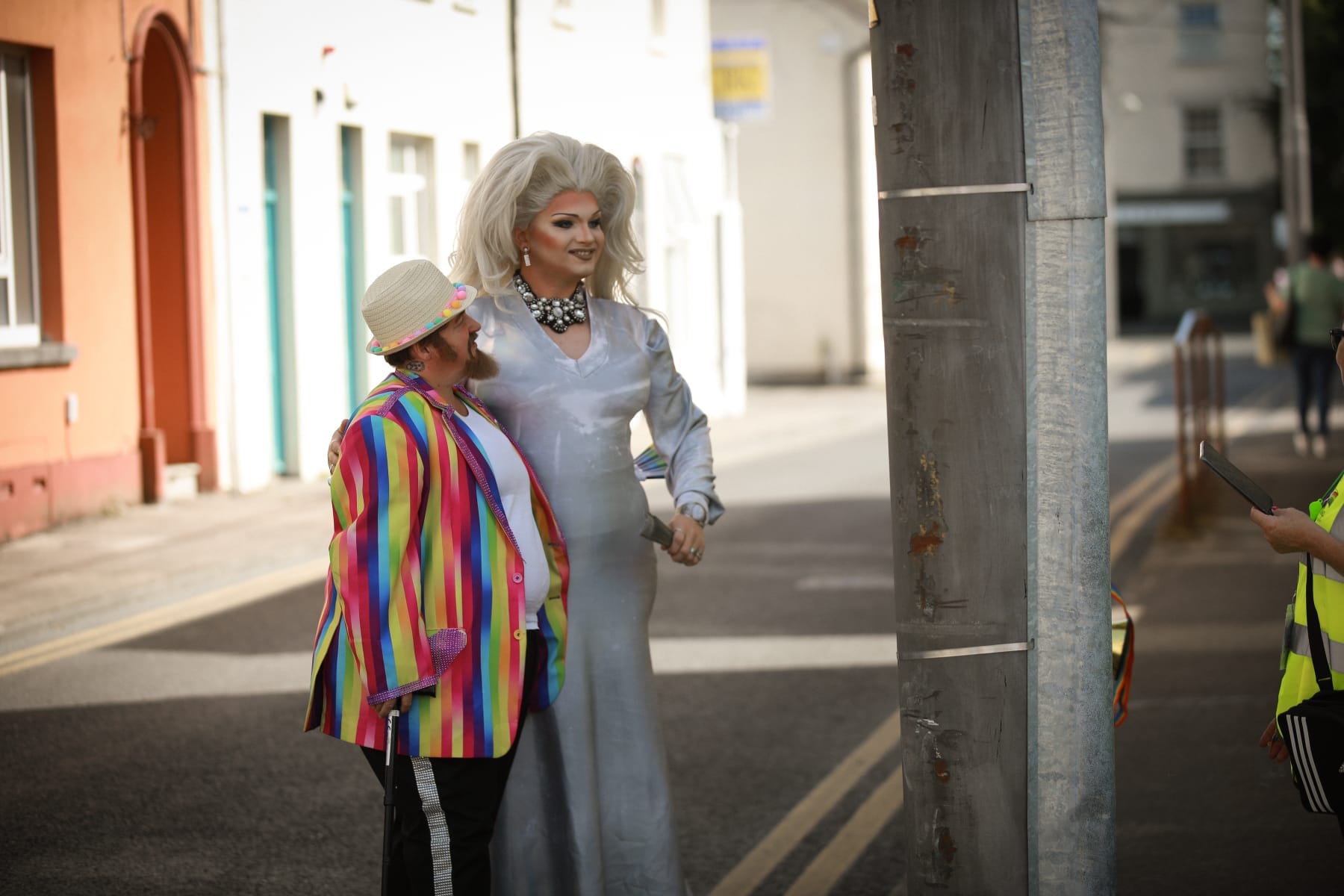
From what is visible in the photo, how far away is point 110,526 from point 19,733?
6.05 m

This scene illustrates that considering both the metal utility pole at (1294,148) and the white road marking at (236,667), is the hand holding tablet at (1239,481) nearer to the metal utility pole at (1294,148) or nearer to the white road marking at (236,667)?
the white road marking at (236,667)

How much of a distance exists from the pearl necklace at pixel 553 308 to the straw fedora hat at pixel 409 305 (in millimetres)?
321

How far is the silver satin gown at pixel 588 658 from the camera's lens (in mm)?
3852

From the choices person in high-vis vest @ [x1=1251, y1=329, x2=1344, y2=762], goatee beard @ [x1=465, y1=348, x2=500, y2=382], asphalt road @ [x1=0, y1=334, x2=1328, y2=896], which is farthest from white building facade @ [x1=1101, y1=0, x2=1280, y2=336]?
goatee beard @ [x1=465, y1=348, x2=500, y2=382]

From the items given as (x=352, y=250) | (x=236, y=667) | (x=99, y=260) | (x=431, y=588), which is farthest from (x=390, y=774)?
(x=352, y=250)

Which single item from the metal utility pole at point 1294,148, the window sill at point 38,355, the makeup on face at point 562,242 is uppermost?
the metal utility pole at point 1294,148

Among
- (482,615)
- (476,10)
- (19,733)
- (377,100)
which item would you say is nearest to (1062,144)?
(482,615)

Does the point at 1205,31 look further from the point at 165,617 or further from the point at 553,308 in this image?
the point at 553,308

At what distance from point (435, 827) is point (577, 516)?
0.73 meters

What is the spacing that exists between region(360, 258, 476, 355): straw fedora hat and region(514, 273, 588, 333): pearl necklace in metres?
0.32

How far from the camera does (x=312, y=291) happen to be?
1600 centimetres

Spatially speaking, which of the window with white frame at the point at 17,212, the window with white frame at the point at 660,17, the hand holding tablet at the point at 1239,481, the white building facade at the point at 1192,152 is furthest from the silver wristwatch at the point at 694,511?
the white building facade at the point at 1192,152

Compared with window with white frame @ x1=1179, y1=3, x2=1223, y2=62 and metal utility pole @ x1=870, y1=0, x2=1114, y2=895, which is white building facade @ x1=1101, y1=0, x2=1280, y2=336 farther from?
metal utility pole @ x1=870, y1=0, x2=1114, y2=895

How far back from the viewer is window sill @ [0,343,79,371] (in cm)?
1200
